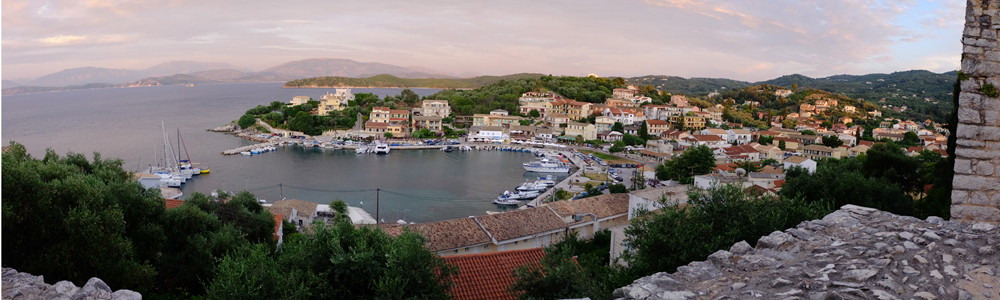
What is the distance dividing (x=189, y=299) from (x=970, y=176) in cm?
755

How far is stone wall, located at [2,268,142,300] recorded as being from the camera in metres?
3.05

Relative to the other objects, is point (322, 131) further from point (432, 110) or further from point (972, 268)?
point (972, 268)

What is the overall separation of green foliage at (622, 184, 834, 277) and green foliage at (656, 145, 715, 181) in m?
20.3

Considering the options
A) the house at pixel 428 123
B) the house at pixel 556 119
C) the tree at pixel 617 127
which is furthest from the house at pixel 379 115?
the tree at pixel 617 127

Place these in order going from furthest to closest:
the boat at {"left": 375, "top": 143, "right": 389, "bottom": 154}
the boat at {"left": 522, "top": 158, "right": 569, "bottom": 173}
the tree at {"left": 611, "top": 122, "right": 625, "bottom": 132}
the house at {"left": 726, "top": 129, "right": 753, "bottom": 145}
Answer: the tree at {"left": 611, "top": 122, "right": 625, "bottom": 132} < the house at {"left": 726, "top": 129, "right": 753, "bottom": 145} < the boat at {"left": 375, "top": 143, "right": 389, "bottom": 154} < the boat at {"left": 522, "top": 158, "right": 569, "bottom": 173}

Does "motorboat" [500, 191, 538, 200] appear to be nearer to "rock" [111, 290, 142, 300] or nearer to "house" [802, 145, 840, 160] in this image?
"rock" [111, 290, 142, 300]

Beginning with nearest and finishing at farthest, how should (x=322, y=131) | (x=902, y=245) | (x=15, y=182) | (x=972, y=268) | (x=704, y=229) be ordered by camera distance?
1. (x=972, y=268)
2. (x=902, y=245)
3. (x=704, y=229)
4. (x=15, y=182)
5. (x=322, y=131)

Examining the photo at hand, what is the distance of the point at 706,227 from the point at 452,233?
352 inches

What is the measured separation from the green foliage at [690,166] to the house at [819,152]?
12.5 meters

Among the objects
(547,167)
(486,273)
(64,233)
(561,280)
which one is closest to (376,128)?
(547,167)


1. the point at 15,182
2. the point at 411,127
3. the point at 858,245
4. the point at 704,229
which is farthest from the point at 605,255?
the point at 411,127

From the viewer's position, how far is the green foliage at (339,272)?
414 centimetres

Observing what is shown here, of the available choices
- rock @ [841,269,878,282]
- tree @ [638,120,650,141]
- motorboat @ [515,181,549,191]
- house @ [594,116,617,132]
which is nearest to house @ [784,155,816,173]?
motorboat @ [515,181,549,191]

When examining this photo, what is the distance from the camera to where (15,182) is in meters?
5.25
